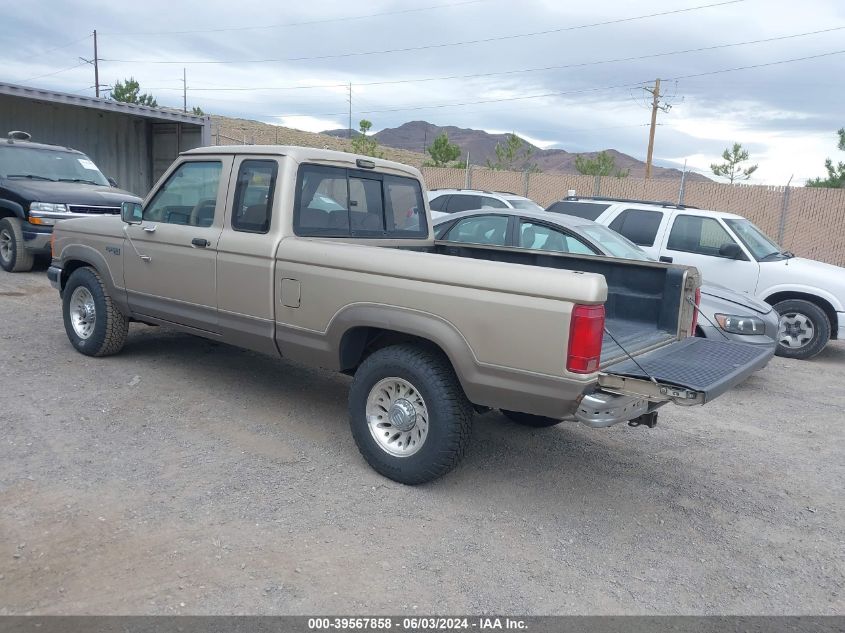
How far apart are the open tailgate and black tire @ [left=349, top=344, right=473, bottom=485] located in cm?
86

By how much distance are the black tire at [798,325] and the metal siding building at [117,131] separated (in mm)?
14236

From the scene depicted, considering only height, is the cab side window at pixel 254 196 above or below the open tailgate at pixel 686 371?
above

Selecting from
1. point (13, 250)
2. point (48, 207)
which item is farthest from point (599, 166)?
point (13, 250)

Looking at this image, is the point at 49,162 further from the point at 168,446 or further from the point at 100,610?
the point at 100,610

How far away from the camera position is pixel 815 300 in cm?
855

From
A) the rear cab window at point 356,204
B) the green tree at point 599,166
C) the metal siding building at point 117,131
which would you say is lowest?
the rear cab window at point 356,204

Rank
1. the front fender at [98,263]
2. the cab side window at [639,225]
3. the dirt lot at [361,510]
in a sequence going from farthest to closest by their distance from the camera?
the cab side window at [639,225]
the front fender at [98,263]
the dirt lot at [361,510]

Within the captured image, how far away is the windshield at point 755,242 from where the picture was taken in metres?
8.88

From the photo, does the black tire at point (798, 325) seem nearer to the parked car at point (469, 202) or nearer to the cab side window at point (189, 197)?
the parked car at point (469, 202)

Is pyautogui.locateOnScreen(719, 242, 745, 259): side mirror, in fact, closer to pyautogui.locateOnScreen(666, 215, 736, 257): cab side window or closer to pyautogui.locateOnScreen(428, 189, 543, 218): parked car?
pyautogui.locateOnScreen(666, 215, 736, 257): cab side window

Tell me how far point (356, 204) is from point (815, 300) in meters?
6.29

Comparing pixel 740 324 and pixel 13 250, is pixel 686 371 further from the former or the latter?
pixel 13 250

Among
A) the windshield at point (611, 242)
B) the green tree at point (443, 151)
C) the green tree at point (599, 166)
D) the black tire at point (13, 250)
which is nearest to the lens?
the windshield at point (611, 242)

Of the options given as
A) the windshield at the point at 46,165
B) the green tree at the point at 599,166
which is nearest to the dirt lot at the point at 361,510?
the windshield at the point at 46,165
